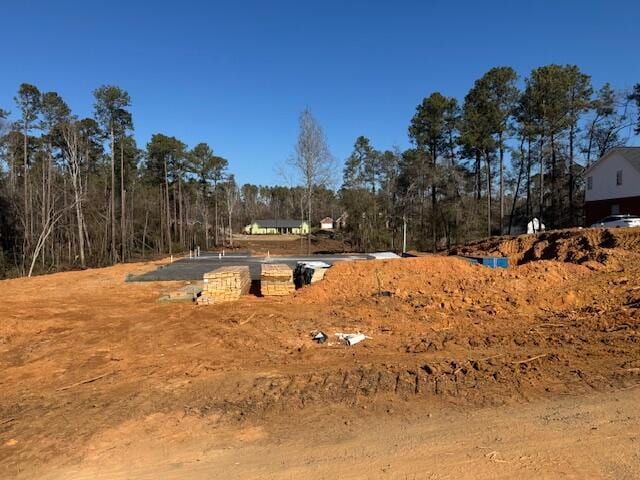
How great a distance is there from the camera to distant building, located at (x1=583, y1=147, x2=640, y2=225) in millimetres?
33719

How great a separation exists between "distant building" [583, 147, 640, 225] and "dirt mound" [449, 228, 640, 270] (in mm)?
19904

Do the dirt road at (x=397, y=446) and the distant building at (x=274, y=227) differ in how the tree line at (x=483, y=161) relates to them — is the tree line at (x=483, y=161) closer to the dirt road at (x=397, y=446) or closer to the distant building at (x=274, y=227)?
the dirt road at (x=397, y=446)

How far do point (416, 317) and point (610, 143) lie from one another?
4329cm

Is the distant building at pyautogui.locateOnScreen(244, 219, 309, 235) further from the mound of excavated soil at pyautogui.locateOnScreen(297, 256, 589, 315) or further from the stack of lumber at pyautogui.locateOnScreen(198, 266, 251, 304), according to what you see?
the stack of lumber at pyautogui.locateOnScreen(198, 266, 251, 304)

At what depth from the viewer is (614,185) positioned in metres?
35.3

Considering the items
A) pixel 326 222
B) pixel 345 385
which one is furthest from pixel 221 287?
pixel 326 222

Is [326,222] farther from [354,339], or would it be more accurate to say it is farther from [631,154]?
[354,339]

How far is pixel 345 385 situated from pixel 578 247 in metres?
12.3

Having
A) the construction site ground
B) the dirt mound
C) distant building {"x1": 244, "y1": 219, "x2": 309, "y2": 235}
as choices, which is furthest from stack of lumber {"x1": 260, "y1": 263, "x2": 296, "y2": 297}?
distant building {"x1": 244, "y1": 219, "x2": 309, "y2": 235}

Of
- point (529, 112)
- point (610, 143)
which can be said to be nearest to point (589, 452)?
point (529, 112)

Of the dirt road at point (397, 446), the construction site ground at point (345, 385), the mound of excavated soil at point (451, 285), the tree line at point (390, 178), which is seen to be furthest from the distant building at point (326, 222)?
the dirt road at point (397, 446)

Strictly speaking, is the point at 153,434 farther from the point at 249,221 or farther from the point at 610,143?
the point at 249,221

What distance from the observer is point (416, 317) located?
10.9 meters

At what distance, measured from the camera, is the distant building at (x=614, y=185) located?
33.7 metres
